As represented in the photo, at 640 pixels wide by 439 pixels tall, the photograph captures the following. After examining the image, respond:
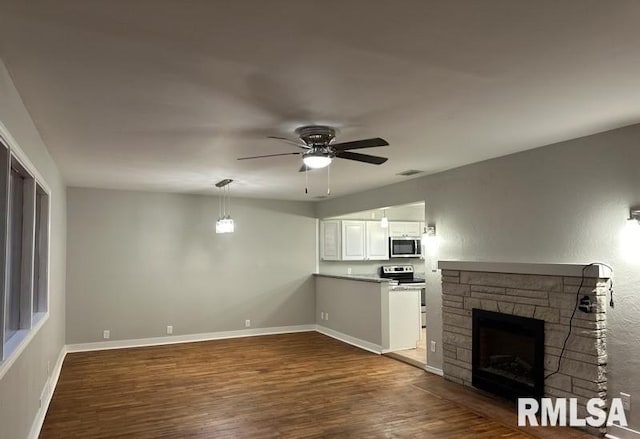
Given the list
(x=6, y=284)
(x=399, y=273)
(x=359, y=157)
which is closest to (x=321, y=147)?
(x=359, y=157)

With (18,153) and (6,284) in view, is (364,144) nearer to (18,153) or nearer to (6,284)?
(18,153)

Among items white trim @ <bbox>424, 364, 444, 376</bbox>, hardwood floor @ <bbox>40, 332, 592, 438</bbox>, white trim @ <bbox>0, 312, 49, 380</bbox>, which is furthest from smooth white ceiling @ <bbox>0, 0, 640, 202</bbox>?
white trim @ <bbox>424, 364, 444, 376</bbox>

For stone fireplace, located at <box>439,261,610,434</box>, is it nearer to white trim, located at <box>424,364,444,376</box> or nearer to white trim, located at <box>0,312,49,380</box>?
white trim, located at <box>424,364,444,376</box>

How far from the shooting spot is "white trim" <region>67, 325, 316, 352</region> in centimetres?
702

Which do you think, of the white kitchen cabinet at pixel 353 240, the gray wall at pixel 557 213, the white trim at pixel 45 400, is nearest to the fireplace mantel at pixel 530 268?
the gray wall at pixel 557 213

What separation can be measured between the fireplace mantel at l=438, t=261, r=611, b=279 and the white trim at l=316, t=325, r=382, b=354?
81.4 inches

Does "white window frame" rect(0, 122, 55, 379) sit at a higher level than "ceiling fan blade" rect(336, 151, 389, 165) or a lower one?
lower

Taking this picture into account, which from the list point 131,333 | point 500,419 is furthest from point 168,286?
point 500,419

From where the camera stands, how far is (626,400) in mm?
3688

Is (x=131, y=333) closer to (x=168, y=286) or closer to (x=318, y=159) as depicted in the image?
(x=168, y=286)

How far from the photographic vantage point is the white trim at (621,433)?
358 centimetres

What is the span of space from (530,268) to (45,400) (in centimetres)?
485

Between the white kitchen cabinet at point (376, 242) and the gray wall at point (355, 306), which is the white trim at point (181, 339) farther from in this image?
the white kitchen cabinet at point (376, 242)

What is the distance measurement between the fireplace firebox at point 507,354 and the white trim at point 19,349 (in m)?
4.21
